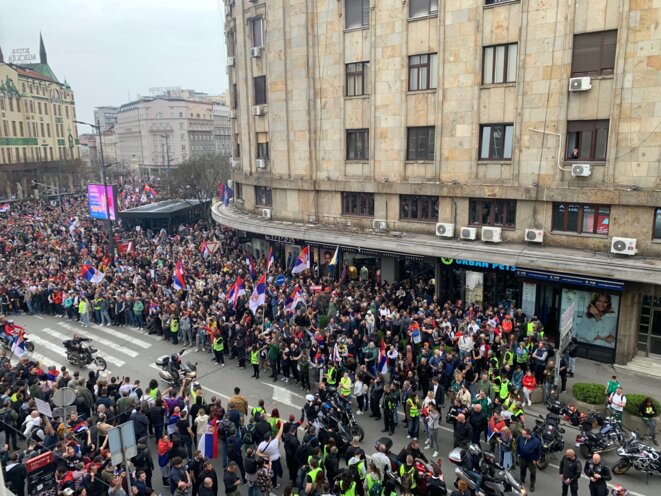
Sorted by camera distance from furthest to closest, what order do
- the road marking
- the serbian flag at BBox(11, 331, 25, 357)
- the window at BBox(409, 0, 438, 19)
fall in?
1. the window at BBox(409, 0, 438, 19)
2. the road marking
3. the serbian flag at BBox(11, 331, 25, 357)

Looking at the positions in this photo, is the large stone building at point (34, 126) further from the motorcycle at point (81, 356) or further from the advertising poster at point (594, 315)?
the advertising poster at point (594, 315)

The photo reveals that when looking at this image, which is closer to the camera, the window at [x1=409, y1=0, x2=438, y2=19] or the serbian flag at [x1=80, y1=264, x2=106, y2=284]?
the window at [x1=409, y1=0, x2=438, y2=19]

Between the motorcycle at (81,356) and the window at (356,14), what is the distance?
18.5m

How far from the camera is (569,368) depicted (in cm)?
1884

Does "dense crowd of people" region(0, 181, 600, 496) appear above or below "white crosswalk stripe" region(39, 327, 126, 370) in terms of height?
above

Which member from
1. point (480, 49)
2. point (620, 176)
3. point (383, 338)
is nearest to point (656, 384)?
point (620, 176)

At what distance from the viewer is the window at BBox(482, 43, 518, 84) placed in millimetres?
21594

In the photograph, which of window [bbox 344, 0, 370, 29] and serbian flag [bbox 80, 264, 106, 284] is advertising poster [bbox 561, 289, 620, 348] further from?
serbian flag [bbox 80, 264, 106, 284]

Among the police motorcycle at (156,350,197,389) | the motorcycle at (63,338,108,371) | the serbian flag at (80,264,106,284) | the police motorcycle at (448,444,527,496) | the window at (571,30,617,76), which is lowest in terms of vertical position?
the motorcycle at (63,338,108,371)

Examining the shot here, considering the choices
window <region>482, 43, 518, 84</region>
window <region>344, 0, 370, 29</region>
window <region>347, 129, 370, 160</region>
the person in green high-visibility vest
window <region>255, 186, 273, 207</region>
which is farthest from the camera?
window <region>255, 186, 273, 207</region>

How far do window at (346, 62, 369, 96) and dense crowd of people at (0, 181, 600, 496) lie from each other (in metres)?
9.34

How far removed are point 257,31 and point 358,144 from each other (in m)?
9.27

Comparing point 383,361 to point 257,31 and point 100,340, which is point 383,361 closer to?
point 100,340

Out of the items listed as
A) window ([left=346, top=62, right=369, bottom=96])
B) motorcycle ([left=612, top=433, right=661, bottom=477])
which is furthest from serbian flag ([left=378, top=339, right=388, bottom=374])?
window ([left=346, top=62, right=369, bottom=96])
